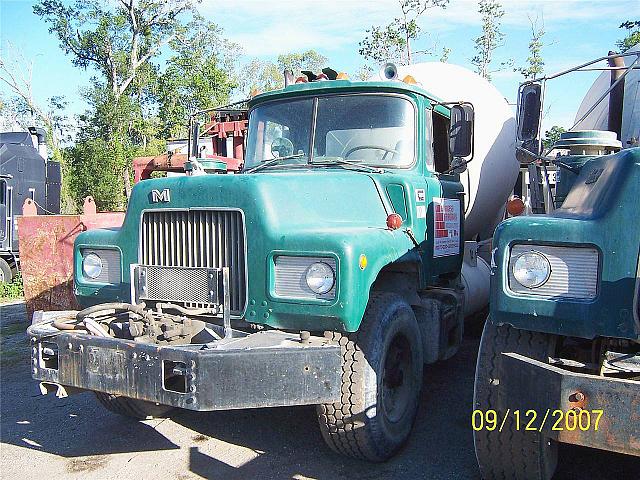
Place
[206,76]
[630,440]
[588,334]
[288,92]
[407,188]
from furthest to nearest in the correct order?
[206,76] → [288,92] → [407,188] → [588,334] → [630,440]

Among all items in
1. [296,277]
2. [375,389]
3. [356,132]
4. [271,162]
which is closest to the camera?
[296,277]

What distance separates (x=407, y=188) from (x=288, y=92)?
50.7 inches

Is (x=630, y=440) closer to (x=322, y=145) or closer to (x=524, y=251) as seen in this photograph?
(x=524, y=251)

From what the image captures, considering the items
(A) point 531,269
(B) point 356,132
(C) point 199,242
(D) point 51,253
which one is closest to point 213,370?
(C) point 199,242

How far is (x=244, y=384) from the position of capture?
3.23m

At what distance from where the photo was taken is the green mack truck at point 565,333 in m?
2.63

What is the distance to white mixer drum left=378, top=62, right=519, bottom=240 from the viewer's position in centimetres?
666

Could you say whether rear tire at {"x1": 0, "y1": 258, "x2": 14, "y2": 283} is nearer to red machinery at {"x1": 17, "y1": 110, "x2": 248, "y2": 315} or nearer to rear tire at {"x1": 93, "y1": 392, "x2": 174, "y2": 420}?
red machinery at {"x1": 17, "y1": 110, "x2": 248, "y2": 315}

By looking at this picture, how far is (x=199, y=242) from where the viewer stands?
387 centimetres

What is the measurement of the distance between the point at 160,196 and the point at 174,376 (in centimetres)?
122

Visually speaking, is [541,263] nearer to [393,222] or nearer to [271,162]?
[393,222]

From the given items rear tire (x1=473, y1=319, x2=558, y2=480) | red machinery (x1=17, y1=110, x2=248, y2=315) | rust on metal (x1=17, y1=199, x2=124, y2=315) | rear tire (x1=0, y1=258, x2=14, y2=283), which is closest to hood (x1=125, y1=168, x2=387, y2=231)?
rear tire (x1=473, y1=319, x2=558, y2=480)

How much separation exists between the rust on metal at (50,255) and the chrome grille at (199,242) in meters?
3.60

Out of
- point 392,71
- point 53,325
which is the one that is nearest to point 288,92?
point 392,71
